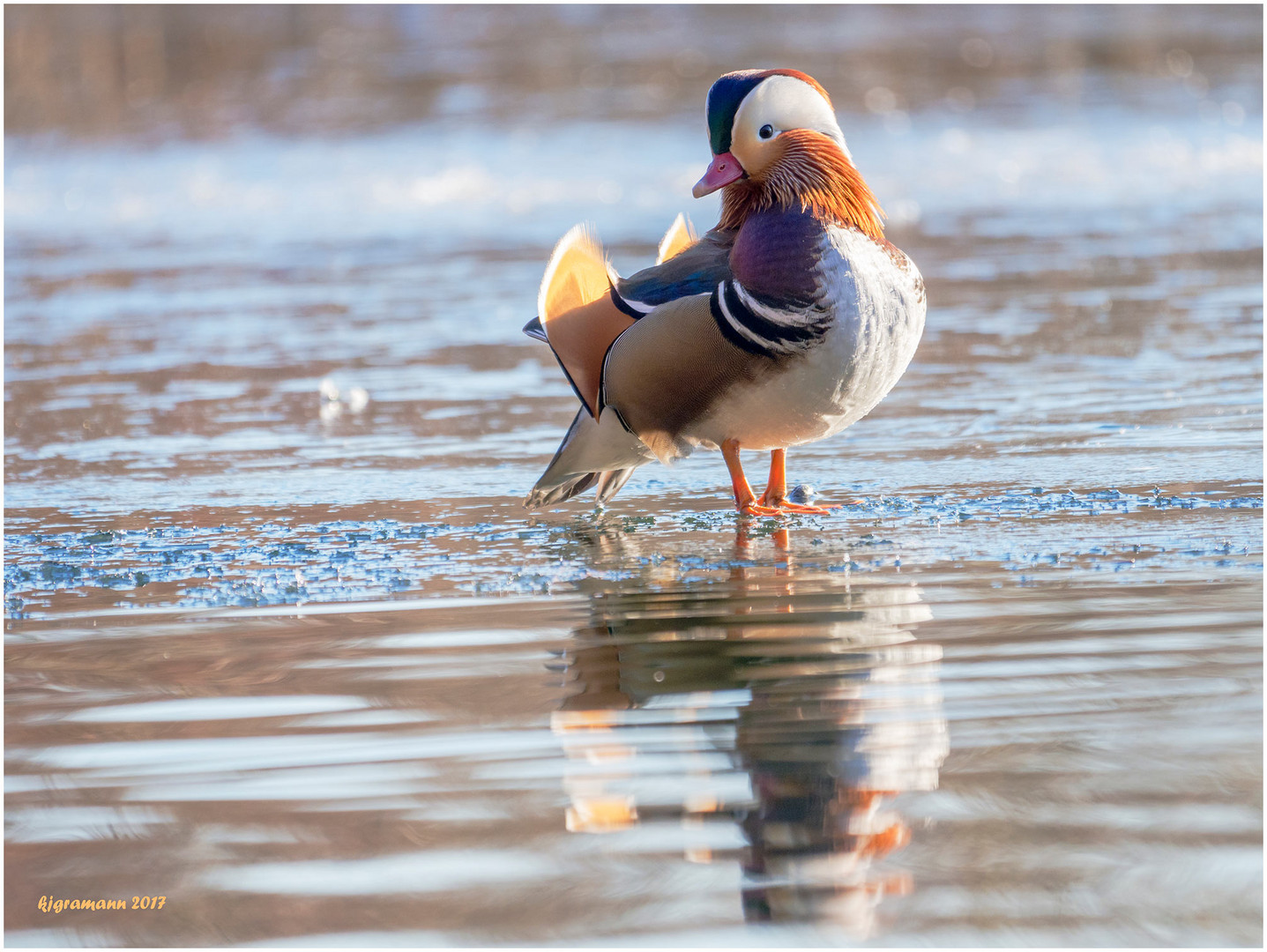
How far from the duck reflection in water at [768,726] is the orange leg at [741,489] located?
79 centimetres

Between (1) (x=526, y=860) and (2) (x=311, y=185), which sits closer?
(1) (x=526, y=860)

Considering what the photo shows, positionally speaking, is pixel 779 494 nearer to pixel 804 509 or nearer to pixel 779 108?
pixel 804 509

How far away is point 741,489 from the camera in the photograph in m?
5.08

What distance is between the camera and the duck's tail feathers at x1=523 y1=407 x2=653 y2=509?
5.07 m

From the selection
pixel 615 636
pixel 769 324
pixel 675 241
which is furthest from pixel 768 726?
pixel 675 241

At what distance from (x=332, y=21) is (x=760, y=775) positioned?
2762 cm

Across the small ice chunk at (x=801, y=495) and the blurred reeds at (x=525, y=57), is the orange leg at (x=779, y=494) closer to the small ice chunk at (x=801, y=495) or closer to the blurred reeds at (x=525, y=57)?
the small ice chunk at (x=801, y=495)

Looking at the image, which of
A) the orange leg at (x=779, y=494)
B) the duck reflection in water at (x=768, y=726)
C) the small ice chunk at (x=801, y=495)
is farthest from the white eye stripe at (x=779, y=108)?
the duck reflection in water at (x=768, y=726)

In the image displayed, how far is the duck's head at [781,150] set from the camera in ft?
15.6

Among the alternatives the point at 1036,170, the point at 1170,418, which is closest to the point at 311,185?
the point at 1036,170

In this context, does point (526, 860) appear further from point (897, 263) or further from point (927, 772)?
point (897, 263)

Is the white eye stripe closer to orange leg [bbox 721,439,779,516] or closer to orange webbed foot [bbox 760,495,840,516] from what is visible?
orange leg [bbox 721,439,779,516]

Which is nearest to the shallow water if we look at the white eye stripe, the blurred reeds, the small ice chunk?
the small ice chunk

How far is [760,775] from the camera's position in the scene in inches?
116
